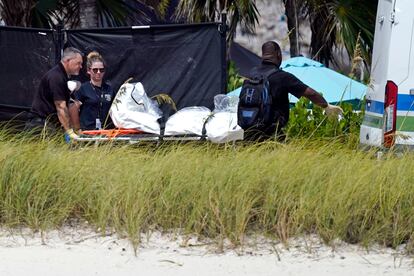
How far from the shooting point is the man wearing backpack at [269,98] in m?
9.27

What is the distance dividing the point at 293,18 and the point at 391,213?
855 cm

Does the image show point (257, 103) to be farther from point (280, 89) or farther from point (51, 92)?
point (51, 92)

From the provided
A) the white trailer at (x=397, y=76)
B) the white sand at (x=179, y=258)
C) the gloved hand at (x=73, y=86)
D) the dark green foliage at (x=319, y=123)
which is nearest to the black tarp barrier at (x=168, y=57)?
the dark green foliage at (x=319, y=123)

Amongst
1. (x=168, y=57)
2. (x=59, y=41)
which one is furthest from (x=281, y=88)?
(x=59, y=41)

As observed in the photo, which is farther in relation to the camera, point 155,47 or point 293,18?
point 293,18

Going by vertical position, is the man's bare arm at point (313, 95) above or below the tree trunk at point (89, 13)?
below

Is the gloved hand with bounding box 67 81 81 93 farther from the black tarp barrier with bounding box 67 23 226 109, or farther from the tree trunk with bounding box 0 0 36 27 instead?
the tree trunk with bounding box 0 0 36 27

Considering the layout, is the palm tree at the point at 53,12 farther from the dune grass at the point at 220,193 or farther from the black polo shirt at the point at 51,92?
the dune grass at the point at 220,193

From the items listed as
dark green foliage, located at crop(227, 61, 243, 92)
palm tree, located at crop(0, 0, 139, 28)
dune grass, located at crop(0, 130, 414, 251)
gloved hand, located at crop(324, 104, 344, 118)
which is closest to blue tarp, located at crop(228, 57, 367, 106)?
dark green foliage, located at crop(227, 61, 243, 92)

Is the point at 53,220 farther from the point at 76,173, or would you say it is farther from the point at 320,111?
the point at 320,111

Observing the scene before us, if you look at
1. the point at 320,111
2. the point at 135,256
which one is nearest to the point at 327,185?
the point at 135,256

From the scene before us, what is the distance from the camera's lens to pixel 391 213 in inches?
288

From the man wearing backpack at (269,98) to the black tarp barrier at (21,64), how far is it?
425cm

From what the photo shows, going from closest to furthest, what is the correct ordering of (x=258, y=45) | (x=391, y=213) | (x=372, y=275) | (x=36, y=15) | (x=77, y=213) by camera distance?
(x=372, y=275)
(x=391, y=213)
(x=77, y=213)
(x=36, y=15)
(x=258, y=45)
